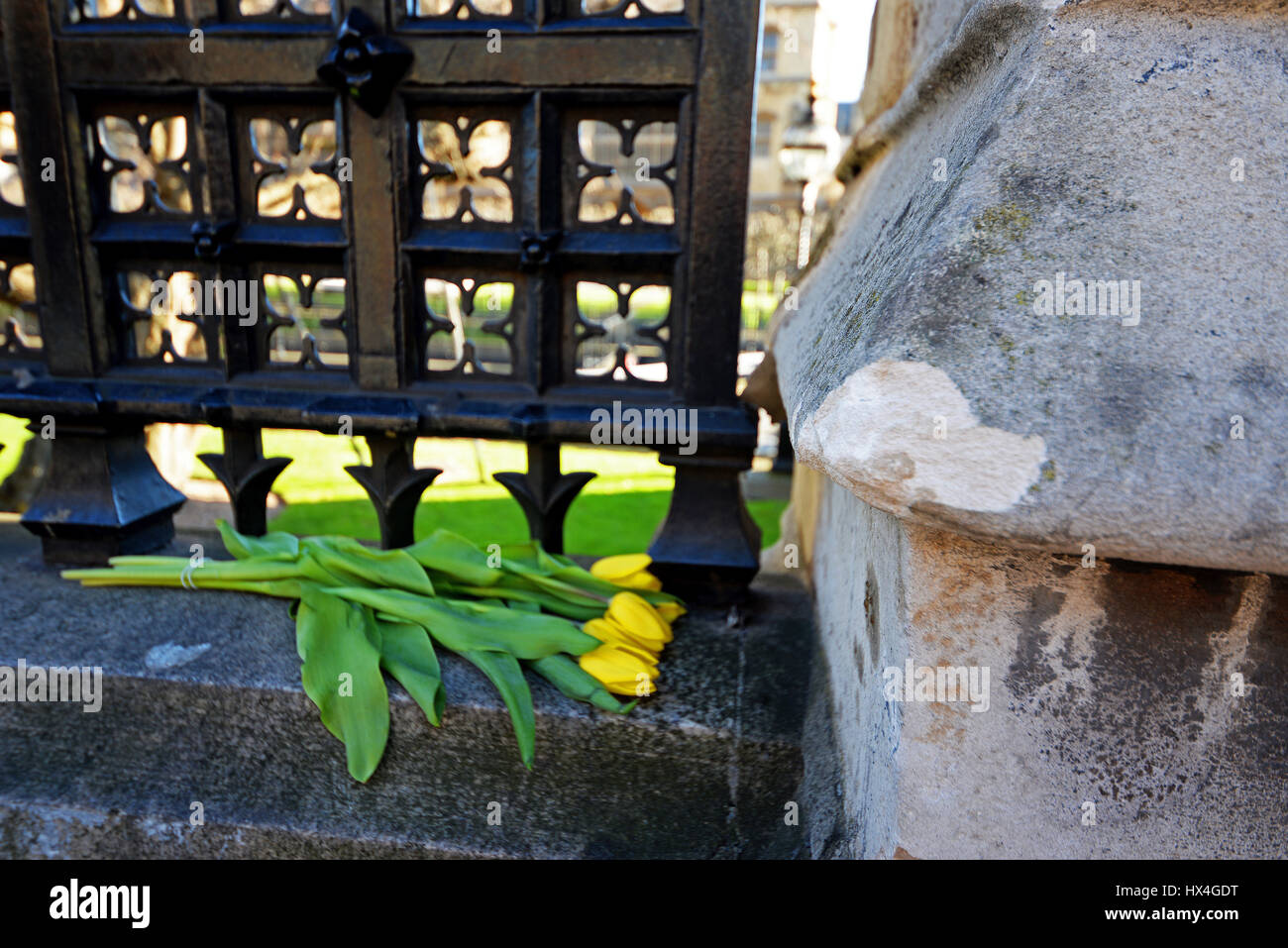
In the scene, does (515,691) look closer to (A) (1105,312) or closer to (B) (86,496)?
(A) (1105,312)

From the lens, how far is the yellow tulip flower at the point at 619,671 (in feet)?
5.14

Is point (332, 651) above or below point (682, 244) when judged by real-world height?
below

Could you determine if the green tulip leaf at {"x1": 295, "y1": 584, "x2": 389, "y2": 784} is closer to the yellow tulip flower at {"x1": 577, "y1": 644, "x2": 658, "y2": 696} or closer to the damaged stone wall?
the yellow tulip flower at {"x1": 577, "y1": 644, "x2": 658, "y2": 696}

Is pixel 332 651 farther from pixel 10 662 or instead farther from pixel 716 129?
pixel 716 129

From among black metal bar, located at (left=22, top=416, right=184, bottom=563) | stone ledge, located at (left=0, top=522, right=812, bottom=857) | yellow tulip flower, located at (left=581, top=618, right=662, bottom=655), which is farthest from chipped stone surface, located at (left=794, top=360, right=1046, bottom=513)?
black metal bar, located at (left=22, top=416, right=184, bottom=563)

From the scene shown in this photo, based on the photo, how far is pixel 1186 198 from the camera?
826 mm

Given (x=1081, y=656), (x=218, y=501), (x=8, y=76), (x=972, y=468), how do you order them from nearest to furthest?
(x=972, y=468) < (x=1081, y=656) < (x=8, y=76) < (x=218, y=501)

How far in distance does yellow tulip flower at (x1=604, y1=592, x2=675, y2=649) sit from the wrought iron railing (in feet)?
0.69

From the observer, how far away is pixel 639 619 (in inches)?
67.9

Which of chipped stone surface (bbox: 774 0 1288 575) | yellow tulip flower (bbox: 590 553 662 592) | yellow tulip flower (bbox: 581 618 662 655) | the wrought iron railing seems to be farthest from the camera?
yellow tulip flower (bbox: 590 553 662 592)

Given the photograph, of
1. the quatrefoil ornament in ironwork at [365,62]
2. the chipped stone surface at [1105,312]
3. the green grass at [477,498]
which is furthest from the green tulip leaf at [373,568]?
the green grass at [477,498]

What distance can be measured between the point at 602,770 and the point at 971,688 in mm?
773

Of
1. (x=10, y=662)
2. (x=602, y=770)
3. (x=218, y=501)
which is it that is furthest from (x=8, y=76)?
(x=218, y=501)

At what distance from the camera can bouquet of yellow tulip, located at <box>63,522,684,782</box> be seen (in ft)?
4.97
